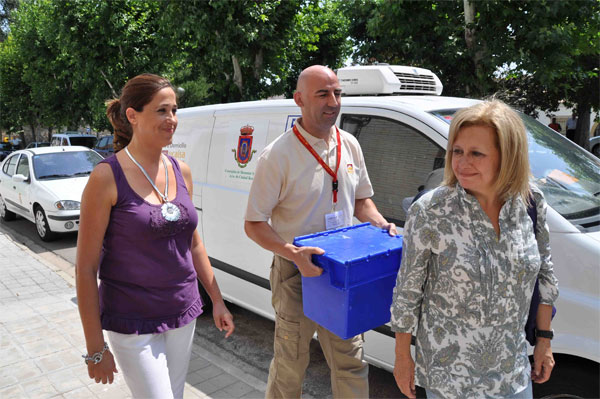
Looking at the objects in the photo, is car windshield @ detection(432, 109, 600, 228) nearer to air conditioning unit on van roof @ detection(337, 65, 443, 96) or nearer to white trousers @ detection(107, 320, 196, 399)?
air conditioning unit on van roof @ detection(337, 65, 443, 96)

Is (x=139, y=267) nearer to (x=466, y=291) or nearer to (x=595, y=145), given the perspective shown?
(x=466, y=291)

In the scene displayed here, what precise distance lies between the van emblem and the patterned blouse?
2283 mm

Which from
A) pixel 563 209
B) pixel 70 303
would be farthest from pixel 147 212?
pixel 70 303

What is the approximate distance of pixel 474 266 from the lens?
5.17 ft

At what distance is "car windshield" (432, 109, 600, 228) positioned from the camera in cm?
Answer: 250

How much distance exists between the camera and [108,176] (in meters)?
1.83

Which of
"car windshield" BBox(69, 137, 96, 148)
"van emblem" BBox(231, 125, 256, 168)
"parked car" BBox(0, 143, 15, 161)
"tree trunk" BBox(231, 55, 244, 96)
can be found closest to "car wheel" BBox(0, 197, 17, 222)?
"tree trunk" BBox(231, 55, 244, 96)

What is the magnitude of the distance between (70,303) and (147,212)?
12.3 feet

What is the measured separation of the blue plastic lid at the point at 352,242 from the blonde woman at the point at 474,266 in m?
0.30

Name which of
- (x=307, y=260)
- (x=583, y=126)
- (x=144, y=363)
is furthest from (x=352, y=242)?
(x=583, y=126)

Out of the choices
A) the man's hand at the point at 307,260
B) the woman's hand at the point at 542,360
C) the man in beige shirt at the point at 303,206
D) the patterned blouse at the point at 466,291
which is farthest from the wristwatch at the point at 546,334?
the man's hand at the point at 307,260

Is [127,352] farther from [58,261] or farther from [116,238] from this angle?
[58,261]

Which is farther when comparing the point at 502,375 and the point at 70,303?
the point at 70,303

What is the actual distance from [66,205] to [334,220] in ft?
22.9
